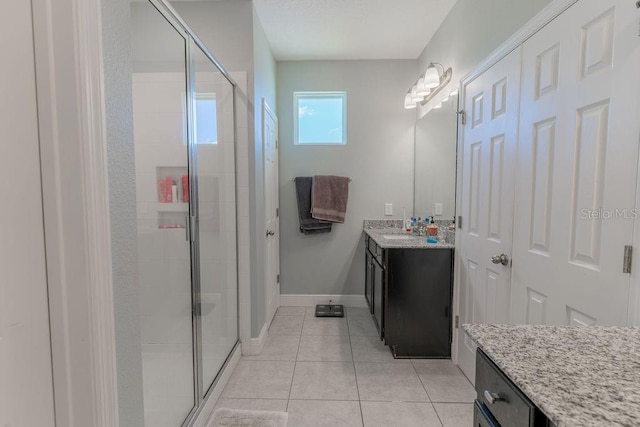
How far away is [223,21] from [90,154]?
196 cm

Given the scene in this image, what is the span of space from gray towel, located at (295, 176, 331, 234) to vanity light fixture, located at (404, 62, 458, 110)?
4.31 feet

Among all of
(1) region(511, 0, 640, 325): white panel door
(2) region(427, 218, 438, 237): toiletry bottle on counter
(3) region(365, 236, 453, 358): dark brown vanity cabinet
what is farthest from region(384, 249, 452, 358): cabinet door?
(1) region(511, 0, 640, 325): white panel door

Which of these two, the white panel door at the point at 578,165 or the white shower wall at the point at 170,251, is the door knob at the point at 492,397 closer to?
the white panel door at the point at 578,165

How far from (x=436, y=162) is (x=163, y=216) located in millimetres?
2161

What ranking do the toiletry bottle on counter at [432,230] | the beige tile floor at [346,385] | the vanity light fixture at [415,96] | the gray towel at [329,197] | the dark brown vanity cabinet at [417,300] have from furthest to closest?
the gray towel at [329,197], the vanity light fixture at [415,96], the toiletry bottle on counter at [432,230], the dark brown vanity cabinet at [417,300], the beige tile floor at [346,385]

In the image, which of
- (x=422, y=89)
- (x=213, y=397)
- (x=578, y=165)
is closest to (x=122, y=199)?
(x=213, y=397)

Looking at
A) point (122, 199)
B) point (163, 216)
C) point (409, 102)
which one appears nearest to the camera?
point (122, 199)

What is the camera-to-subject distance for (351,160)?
3.28m

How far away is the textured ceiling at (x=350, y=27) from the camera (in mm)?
2293

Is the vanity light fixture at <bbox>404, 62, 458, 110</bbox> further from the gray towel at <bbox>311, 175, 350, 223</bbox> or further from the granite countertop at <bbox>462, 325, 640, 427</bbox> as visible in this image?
the granite countertop at <bbox>462, 325, 640, 427</bbox>

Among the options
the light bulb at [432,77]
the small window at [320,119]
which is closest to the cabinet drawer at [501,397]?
the light bulb at [432,77]

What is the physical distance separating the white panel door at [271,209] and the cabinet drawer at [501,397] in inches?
78.7

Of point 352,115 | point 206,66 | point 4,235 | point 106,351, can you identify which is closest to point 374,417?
point 106,351

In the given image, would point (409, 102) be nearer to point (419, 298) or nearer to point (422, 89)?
point (422, 89)
